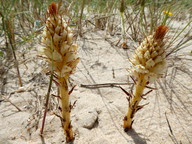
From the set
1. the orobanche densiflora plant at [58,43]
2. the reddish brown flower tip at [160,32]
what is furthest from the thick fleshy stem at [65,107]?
the reddish brown flower tip at [160,32]

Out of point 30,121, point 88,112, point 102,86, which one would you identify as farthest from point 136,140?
point 30,121

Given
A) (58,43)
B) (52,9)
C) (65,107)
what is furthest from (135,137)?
(52,9)

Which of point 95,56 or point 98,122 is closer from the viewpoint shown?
point 98,122

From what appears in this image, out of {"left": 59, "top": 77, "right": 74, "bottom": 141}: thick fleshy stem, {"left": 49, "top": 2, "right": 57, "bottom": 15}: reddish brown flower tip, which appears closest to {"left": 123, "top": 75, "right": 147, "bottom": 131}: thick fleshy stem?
{"left": 59, "top": 77, "right": 74, "bottom": 141}: thick fleshy stem

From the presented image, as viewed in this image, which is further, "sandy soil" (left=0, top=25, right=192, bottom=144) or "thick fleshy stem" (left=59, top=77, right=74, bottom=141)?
"sandy soil" (left=0, top=25, right=192, bottom=144)

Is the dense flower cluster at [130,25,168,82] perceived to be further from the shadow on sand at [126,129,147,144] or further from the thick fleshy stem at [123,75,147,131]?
the shadow on sand at [126,129,147,144]

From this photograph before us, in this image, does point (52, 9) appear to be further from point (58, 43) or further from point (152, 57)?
point (152, 57)

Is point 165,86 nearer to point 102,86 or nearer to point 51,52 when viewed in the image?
point 102,86

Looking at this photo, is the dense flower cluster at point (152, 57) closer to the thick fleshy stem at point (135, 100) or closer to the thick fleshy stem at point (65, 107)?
the thick fleshy stem at point (135, 100)
